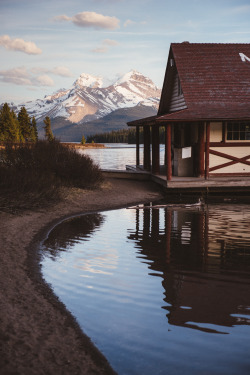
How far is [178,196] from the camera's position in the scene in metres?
18.3

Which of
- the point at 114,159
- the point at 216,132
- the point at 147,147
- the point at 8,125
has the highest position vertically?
the point at 8,125

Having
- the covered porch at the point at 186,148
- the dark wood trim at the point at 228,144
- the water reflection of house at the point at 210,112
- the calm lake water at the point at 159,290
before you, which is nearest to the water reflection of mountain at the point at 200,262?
the calm lake water at the point at 159,290

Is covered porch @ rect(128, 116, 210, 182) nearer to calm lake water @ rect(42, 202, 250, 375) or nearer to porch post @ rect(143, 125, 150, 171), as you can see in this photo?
porch post @ rect(143, 125, 150, 171)

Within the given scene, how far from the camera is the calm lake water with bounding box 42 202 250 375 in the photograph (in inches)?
185

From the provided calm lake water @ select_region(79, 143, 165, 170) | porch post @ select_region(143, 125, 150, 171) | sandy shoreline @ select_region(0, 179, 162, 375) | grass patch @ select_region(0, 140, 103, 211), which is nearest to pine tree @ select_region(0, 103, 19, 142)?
calm lake water @ select_region(79, 143, 165, 170)

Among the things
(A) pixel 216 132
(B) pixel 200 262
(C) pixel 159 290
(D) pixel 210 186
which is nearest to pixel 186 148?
(A) pixel 216 132

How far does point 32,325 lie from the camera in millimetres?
5230

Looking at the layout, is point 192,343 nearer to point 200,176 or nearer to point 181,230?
point 181,230

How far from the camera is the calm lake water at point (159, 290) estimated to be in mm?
4691

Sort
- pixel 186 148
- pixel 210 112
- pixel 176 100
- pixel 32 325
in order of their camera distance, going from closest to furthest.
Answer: pixel 32 325 < pixel 210 112 < pixel 186 148 < pixel 176 100

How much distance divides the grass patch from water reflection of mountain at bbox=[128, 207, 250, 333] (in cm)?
380

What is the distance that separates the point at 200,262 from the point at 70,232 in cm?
434

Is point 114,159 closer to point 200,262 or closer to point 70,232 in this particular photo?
point 70,232

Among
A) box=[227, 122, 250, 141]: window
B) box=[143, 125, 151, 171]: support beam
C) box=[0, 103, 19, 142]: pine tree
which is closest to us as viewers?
box=[227, 122, 250, 141]: window
